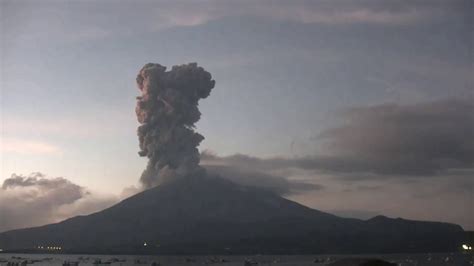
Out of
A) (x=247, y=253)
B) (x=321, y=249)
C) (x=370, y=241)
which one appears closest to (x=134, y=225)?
(x=247, y=253)

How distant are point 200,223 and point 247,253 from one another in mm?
33471

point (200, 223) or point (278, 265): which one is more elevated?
point (200, 223)

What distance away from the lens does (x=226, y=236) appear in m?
190

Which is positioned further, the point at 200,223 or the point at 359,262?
the point at 200,223

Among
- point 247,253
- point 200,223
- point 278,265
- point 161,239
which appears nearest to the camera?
point 278,265

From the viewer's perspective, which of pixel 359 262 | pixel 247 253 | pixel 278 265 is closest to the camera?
pixel 359 262

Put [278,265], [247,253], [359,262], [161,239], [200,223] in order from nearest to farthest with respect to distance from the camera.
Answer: [359,262]
[278,265]
[247,253]
[161,239]
[200,223]

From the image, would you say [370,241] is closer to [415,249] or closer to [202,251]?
[415,249]

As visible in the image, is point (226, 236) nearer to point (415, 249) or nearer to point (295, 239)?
point (295, 239)

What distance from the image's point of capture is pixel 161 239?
184 metres

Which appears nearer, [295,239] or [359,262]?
[359,262]

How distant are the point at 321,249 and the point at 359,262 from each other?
462 ft

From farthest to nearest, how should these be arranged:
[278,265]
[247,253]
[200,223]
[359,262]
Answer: [200,223]
[247,253]
[278,265]
[359,262]

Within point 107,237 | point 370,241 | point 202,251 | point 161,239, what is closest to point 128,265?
point 202,251
